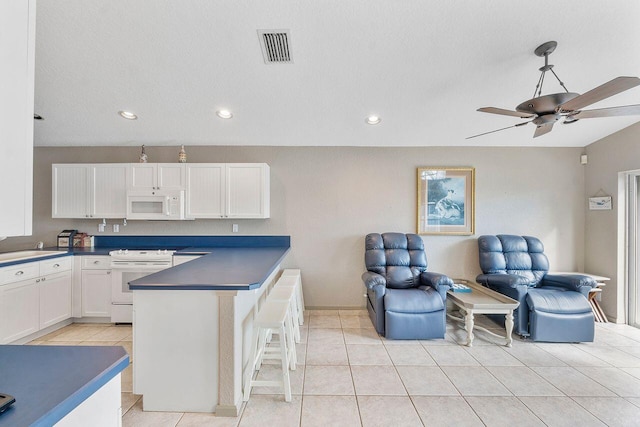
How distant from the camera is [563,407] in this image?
6.82 feet

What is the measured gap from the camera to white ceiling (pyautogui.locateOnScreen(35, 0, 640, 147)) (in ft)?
6.61

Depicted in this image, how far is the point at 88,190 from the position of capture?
3.70m

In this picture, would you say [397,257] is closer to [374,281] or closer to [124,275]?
[374,281]

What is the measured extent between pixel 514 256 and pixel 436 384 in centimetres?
222

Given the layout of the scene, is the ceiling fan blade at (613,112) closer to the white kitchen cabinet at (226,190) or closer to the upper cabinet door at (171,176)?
the white kitchen cabinet at (226,190)

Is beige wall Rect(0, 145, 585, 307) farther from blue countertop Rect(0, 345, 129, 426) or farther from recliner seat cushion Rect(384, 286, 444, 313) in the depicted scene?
blue countertop Rect(0, 345, 129, 426)

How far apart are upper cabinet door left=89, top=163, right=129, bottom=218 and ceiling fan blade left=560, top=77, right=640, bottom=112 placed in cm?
465

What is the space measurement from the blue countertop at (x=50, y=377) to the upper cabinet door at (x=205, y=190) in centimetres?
278

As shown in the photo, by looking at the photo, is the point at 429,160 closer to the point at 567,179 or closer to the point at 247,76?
the point at 567,179

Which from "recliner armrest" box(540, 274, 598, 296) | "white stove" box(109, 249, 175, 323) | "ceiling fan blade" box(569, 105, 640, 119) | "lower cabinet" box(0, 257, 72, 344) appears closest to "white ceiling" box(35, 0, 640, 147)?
"ceiling fan blade" box(569, 105, 640, 119)

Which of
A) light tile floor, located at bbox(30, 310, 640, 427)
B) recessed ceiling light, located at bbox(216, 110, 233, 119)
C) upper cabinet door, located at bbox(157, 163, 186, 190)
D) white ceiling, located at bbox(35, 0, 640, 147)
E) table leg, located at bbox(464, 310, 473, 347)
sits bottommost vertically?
light tile floor, located at bbox(30, 310, 640, 427)

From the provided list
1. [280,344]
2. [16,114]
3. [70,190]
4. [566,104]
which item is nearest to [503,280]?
[566,104]

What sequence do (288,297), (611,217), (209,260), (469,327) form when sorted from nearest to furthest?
(288,297) → (209,260) → (469,327) → (611,217)

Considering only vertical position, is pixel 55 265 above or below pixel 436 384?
above
